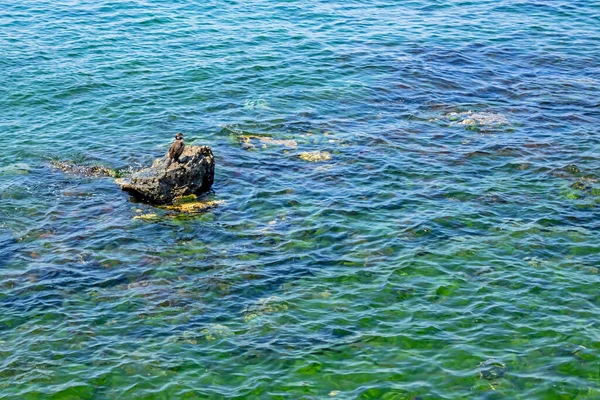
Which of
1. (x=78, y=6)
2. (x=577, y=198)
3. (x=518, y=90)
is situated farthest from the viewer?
(x=78, y=6)

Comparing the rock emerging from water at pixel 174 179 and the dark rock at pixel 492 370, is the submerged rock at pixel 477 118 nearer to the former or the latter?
the rock emerging from water at pixel 174 179

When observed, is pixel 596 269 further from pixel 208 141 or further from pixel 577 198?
pixel 208 141

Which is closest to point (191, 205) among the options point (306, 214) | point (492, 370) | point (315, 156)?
point (306, 214)

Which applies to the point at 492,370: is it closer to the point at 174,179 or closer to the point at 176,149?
the point at 174,179

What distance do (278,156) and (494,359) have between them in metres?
16.1

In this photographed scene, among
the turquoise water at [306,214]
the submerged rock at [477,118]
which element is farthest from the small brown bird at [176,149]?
the submerged rock at [477,118]

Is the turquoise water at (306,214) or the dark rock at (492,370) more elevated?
the turquoise water at (306,214)

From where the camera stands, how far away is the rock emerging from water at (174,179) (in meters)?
32.2

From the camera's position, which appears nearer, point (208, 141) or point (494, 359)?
point (494, 359)

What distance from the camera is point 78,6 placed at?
182ft

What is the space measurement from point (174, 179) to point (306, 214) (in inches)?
213

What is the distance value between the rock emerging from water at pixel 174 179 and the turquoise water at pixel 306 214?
0.65m

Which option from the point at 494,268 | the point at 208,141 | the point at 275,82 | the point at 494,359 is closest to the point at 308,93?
the point at 275,82

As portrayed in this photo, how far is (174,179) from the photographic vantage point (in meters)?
32.3
